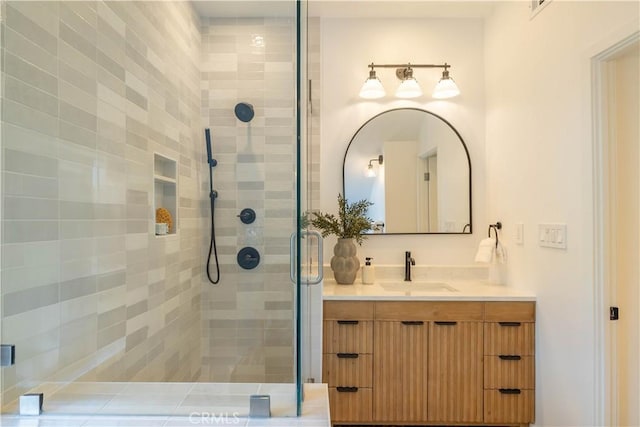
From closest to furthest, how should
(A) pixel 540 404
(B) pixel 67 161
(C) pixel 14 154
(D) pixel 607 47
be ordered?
(C) pixel 14 154 → (B) pixel 67 161 → (D) pixel 607 47 → (A) pixel 540 404

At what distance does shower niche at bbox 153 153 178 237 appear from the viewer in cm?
181

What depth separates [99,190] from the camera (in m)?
1.50

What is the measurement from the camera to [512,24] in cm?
224

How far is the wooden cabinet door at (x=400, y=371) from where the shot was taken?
6.69 feet

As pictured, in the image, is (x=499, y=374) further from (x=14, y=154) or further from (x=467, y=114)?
(x=14, y=154)

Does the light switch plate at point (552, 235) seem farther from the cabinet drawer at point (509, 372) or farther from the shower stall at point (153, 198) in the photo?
the shower stall at point (153, 198)

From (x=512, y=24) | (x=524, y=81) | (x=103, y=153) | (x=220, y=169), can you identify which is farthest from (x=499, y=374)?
(x=103, y=153)

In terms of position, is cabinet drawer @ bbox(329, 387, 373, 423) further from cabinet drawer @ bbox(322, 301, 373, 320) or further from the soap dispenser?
the soap dispenser

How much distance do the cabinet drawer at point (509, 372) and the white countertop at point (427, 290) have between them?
33 centimetres

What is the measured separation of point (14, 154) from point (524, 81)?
2354 mm

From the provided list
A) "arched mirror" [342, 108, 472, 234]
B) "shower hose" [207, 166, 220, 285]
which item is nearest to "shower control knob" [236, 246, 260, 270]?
"shower hose" [207, 166, 220, 285]

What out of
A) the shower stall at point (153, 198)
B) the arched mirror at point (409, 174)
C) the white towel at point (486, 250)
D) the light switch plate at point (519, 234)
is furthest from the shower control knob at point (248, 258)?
the light switch plate at point (519, 234)

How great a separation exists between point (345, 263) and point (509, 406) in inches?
46.4

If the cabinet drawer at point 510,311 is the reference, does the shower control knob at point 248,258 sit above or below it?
above
